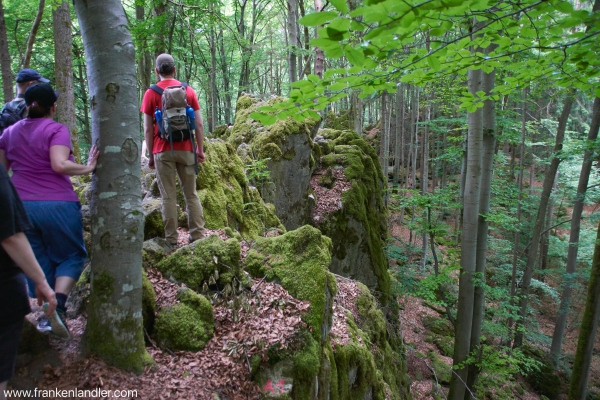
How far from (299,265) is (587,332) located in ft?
25.5

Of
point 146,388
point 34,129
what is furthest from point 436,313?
point 34,129

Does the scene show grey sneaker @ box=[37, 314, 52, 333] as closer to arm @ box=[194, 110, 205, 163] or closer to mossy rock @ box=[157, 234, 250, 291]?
mossy rock @ box=[157, 234, 250, 291]

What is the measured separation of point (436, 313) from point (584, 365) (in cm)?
773

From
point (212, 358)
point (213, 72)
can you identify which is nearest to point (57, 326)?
point (212, 358)

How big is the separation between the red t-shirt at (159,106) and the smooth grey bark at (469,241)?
5304 mm

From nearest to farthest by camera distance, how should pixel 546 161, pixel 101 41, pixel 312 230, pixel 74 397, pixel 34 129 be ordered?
pixel 74 397 → pixel 101 41 → pixel 34 129 → pixel 312 230 → pixel 546 161

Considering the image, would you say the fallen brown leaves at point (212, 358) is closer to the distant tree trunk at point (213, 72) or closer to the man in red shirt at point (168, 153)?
the man in red shirt at point (168, 153)

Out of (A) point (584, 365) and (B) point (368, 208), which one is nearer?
(A) point (584, 365)

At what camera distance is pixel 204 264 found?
11.4 ft

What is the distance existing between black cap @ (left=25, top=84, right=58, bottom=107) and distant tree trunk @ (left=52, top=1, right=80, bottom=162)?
18.6 ft

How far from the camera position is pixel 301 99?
202 centimetres

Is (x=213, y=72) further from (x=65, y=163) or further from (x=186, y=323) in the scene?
(x=186, y=323)

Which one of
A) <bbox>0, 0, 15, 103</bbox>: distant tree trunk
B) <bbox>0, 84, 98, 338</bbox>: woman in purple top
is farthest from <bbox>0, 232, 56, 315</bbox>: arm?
<bbox>0, 0, 15, 103</bbox>: distant tree trunk

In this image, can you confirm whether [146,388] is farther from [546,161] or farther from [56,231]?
[546,161]
